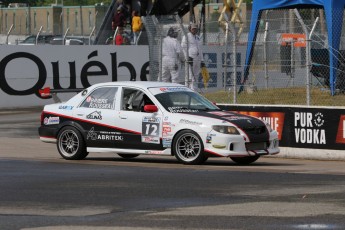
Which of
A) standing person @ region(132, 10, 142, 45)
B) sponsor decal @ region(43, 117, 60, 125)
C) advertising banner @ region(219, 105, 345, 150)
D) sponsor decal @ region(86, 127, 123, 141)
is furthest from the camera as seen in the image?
standing person @ region(132, 10, 142, 45)

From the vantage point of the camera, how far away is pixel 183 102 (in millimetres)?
18047

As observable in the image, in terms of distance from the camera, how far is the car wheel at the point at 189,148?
17133 millimetres

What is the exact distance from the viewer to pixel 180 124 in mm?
17281

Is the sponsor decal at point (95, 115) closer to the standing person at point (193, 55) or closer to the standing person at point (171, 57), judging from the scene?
the standing person at point (193, 55)

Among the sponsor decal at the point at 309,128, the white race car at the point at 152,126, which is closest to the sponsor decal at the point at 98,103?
the white race car at the point at 152,126

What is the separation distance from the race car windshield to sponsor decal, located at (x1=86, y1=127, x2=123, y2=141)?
0.96 meters

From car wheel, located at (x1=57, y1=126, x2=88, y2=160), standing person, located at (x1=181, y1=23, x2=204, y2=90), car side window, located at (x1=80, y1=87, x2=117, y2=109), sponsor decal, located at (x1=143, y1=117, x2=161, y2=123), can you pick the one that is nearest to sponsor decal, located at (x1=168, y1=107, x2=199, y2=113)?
sponsor decal, located at (x1=143, y1=117, x2=161, y2=123)

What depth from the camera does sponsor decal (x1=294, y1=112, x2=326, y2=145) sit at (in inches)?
758

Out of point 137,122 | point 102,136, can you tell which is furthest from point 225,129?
point 102,136

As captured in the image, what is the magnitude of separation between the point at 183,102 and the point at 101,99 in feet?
4.79

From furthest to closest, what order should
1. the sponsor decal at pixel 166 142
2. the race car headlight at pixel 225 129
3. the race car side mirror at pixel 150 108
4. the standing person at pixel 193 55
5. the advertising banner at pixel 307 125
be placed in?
the standing person at pixel 193 55
the advertising banner at pixel 307 125
the race car side mirror at pixel 150 108
the sponsor decal at pixel 166 142
the race car headlight at pixel 225 129

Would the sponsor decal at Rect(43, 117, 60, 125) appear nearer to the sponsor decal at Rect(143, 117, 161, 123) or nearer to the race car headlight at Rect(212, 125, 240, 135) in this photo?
the sponsor decal at Rect(143, 117, 161, 123)

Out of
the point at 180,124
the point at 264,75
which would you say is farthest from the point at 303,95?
the point at 180,124

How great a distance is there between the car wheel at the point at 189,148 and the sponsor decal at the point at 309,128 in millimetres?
2941
